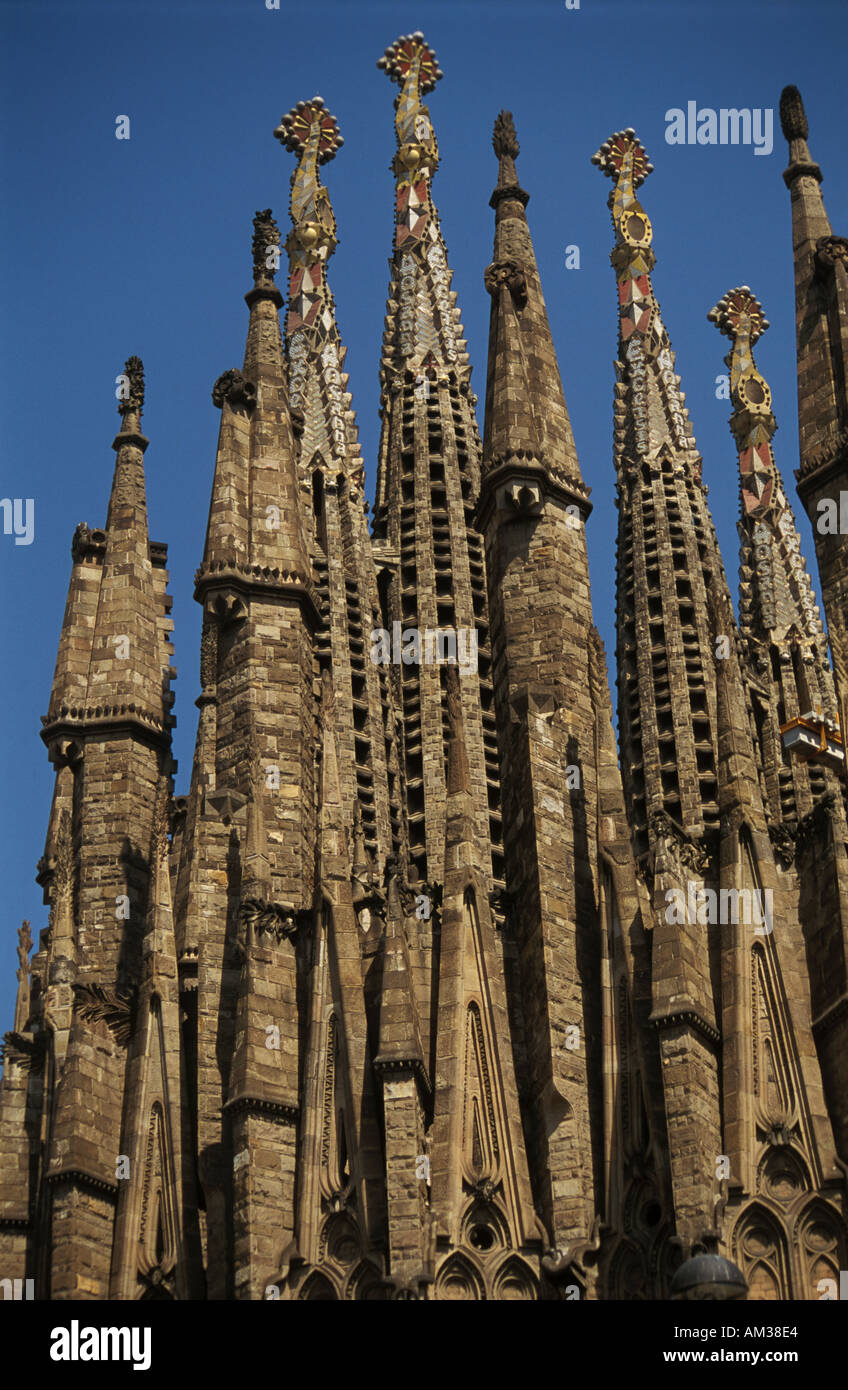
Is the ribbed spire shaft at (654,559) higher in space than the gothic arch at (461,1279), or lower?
higher

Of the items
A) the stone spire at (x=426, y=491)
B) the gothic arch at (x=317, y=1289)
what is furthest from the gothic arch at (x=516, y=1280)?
the stone spire at (x=426, y=491)

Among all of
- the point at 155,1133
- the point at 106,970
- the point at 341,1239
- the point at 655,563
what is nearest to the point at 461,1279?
the point at 341,1239

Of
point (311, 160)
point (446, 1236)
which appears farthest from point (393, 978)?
point (311, 160)

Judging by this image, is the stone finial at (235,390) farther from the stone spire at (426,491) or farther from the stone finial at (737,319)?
the stone finial at (737,319)

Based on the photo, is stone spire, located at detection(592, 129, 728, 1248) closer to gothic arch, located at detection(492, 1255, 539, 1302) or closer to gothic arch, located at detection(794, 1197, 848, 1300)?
gothic arch, located at detection(492, 1255, 539, 1302)

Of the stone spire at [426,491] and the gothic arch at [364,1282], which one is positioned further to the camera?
the stone spire at [426,491]

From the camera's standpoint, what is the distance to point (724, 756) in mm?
36156

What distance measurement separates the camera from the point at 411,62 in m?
68.3

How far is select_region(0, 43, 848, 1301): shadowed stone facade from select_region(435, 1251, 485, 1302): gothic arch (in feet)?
0.15

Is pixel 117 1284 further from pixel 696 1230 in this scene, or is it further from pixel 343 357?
pixel 343 357

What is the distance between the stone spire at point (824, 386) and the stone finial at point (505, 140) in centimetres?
691

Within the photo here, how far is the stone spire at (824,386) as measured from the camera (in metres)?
37.7

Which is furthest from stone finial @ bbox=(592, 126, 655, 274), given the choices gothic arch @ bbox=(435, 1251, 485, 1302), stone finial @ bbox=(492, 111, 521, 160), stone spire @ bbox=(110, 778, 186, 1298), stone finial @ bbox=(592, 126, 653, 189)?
A: gothic arch @ bbox=(435, 1251, 485, 1302)

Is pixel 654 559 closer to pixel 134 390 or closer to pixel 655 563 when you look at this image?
pixel 655 563
